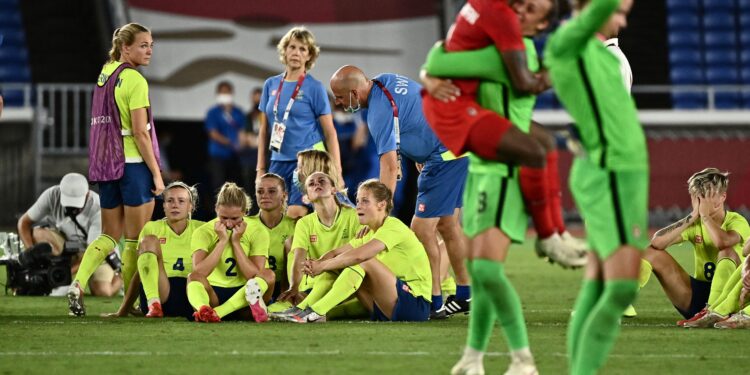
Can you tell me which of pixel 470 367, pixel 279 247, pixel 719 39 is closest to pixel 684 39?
pixel 719 39

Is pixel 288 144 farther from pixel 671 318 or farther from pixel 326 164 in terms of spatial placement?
pixel 671 318

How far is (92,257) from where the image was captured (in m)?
9.11

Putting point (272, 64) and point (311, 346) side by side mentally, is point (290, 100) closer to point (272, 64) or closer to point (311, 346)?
point (311, 346)

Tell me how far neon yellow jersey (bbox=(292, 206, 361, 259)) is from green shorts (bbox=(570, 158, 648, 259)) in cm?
399

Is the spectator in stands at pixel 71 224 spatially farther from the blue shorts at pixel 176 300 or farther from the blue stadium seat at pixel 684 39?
the blue stadium seat at pixel 684 39

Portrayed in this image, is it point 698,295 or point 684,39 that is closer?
point 698,295

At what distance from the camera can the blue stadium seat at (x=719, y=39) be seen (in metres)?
23.4

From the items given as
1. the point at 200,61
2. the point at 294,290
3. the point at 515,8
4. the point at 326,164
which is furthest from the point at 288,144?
the point at 200,61

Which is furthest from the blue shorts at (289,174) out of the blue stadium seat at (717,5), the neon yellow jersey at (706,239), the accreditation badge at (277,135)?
the blue stadium seat at (717,5)

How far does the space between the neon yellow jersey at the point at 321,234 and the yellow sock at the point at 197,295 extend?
0.70 meters

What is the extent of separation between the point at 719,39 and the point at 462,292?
15.6 metres

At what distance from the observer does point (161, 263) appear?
8883 millimetres

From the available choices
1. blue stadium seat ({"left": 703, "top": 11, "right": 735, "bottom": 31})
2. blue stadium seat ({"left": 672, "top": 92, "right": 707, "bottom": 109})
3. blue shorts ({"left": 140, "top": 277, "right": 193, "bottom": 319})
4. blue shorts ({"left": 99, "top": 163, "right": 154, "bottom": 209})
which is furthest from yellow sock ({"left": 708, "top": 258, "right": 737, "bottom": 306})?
blue stadium seat ({"left": 703, "top": 11, "right": 735, "bottom": 31})

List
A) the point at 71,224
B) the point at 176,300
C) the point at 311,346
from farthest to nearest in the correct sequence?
the point at 71,224 → the point at 176,300 → the point at 311,346
